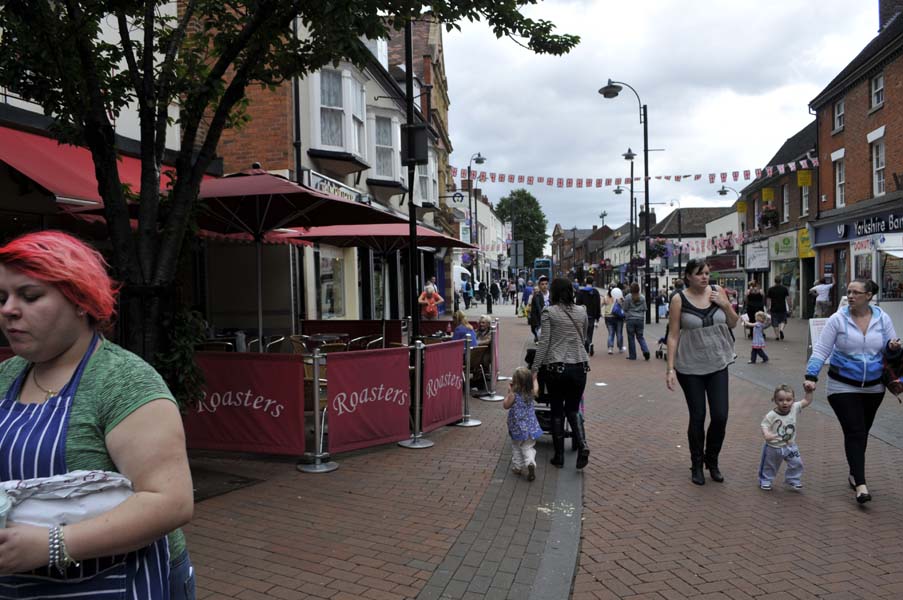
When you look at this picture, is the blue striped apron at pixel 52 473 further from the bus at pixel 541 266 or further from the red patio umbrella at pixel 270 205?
the bus at pixel 541 266

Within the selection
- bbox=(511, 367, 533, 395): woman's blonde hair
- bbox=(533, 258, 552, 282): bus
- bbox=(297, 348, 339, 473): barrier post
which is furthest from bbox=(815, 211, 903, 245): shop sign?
bbox=(533, 258, 552, 282): bus

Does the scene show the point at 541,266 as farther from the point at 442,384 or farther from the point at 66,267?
the point at 66,267

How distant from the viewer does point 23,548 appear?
1.29 m

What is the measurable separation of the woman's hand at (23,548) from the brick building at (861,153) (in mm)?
19923

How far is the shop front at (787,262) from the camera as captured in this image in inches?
1090

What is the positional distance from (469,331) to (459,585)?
18.0ft

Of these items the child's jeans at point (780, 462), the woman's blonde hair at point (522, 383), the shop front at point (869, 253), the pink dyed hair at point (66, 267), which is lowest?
the child's jeans at point (780, 462)

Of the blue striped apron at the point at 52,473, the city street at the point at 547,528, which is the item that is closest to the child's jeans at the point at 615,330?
the city street at the point at 547,528

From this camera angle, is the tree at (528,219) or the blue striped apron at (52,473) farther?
the tree at (528,219)

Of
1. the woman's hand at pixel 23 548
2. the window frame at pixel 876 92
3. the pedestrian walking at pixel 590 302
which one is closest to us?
the woman's hand at pixel 23 548

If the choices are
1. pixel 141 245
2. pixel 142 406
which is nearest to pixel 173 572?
pixel 142 406

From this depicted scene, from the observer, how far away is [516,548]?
409 cm

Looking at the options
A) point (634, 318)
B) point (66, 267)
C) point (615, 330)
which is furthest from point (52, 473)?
point (615, 330)

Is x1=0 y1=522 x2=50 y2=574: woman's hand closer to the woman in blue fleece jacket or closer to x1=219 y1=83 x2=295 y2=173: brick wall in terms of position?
the woman in blue fleece jacket
